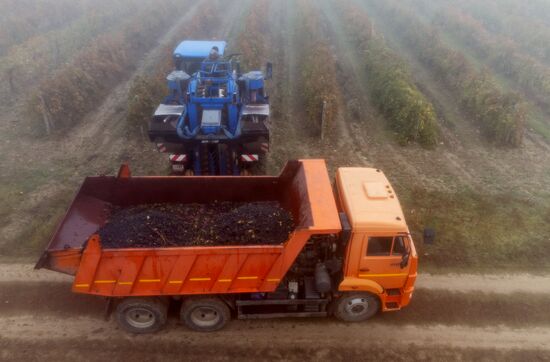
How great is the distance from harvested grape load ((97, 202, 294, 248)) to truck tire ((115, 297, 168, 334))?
1.06 m

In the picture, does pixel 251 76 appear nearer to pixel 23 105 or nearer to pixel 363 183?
pixel 363 183

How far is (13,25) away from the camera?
24484mm

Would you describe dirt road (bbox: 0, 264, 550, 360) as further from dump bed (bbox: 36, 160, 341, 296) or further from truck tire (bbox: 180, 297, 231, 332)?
dump bed (bbox: 36, 160, 341, 296)

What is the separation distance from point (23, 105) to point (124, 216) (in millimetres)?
12212

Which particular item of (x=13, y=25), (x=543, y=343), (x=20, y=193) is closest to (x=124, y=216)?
(x=20, y=193)

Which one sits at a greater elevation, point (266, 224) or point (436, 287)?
point (266, 224)

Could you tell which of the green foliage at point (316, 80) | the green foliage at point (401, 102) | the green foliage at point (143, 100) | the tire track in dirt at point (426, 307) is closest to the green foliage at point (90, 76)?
the green foliage at point (143, 100)

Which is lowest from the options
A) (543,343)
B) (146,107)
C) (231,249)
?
(543,343)

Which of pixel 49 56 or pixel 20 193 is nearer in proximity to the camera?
pixel 20 193

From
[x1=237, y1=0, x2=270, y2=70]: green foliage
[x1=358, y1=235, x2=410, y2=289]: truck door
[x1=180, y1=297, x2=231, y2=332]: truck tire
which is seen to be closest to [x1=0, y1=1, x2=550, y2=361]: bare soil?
[x1=180, y1=297, x2=231, y2=332]: truck tire

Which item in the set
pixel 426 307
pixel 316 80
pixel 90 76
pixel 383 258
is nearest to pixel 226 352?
pixel 383 258

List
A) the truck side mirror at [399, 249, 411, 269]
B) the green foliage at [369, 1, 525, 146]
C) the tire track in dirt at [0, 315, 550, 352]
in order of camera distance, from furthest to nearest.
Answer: the green foliage at [369, 1, 525, 146]
the tire track in dirt at [0, 315, 550, 352]
the truck side mirror at [399, 249, 411, 269]

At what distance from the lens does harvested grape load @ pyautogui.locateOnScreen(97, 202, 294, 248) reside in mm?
7156

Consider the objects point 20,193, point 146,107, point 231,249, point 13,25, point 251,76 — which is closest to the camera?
point 231,249
